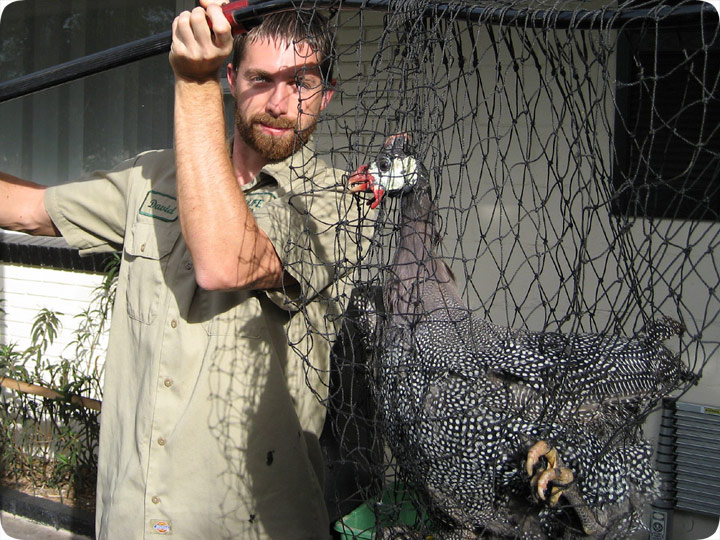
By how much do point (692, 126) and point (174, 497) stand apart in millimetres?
2497

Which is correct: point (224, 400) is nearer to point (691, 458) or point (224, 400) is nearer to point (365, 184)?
point (365, 184)

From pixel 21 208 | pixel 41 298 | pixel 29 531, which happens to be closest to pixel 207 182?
pixel 21 208

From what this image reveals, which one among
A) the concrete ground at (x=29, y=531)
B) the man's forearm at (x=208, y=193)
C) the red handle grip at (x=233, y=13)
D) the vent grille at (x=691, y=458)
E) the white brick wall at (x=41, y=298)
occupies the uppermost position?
the red handle grip at (x=233, y=13)

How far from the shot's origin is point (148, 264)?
1984 mm

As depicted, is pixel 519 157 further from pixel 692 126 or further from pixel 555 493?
pixel 555 493

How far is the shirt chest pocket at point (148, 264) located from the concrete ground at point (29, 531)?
7.36ft

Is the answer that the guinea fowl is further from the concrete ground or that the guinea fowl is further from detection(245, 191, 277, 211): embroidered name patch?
the concrete ground

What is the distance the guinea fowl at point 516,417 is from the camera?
1549 mm

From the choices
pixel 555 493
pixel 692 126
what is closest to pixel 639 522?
pixel 555 493

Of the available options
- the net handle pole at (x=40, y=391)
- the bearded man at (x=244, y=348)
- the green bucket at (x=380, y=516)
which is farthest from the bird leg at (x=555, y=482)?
the net handle pole at (x=40, y=391)

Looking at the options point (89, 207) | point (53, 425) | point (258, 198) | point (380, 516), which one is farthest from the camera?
point (53, 425)

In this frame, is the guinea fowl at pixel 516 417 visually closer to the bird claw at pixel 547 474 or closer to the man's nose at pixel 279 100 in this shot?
the bird claw at pixel 547 474

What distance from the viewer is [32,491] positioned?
3.95 meters

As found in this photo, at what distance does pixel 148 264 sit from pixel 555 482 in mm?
1169
